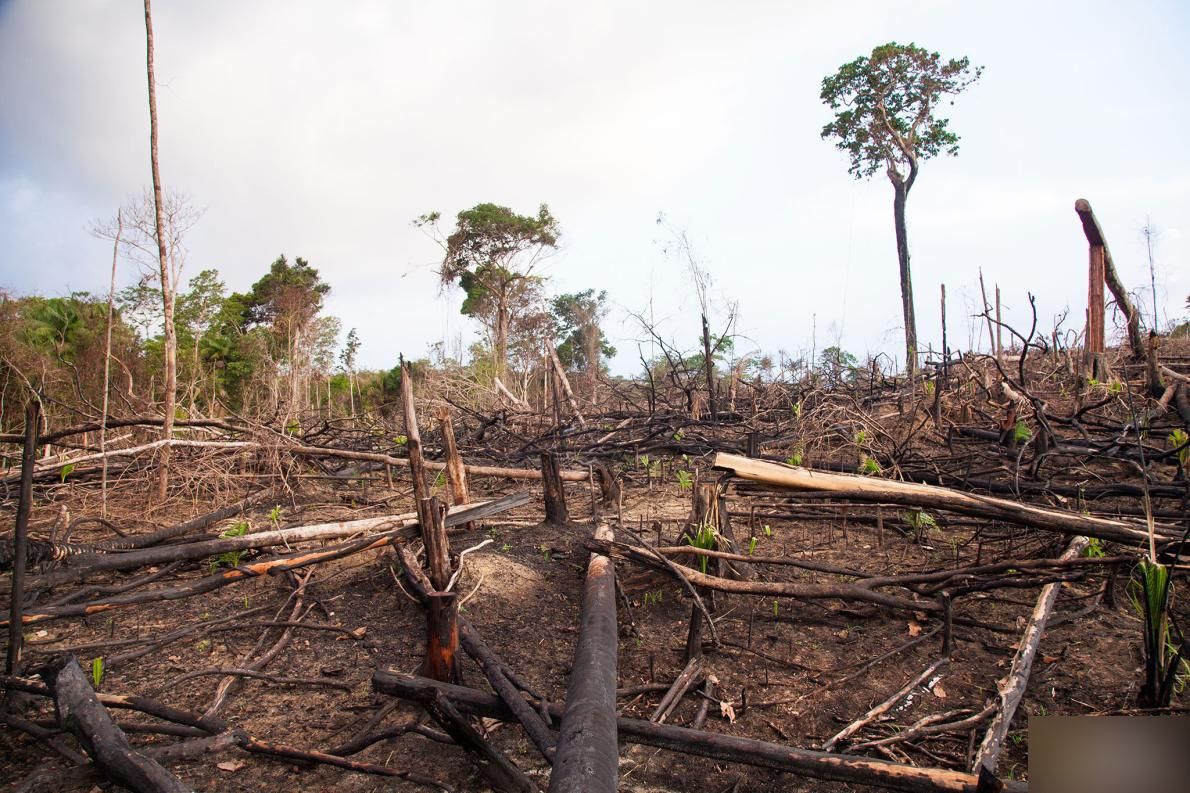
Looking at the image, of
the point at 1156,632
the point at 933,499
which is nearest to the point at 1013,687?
the point at 1156,632

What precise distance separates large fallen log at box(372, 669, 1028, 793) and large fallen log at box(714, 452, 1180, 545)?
5.24ft

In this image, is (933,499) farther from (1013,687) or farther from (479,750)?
(479,750)

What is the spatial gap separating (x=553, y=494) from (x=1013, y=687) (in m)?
3.52

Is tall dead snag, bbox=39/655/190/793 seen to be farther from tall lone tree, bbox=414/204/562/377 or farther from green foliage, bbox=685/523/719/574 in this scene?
tall lone tree, bbox=414/204/562/377

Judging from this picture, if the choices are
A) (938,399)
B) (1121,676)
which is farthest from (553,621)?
(938,399)

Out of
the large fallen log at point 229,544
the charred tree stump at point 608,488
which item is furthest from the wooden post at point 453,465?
the charred tree stump at point 608,488

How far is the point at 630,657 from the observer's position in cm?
330

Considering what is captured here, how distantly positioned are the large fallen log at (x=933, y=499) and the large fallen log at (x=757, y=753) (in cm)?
160

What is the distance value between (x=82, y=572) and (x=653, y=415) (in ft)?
20.4

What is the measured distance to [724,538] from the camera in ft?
12.4

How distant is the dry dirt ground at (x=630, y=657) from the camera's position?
2.41 metres

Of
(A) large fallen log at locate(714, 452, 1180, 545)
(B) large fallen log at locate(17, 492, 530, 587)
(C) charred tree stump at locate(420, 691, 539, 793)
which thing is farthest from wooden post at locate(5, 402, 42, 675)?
(A) large fallen log at locate(714, 452, 1180, 545)

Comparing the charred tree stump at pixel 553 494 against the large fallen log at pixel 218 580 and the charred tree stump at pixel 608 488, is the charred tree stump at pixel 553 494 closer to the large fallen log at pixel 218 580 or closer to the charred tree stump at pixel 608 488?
the charred tree stump at pixel 608 488

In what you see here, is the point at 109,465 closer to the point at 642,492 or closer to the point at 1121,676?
the point at 642,492
